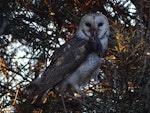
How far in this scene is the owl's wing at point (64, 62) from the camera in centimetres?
305

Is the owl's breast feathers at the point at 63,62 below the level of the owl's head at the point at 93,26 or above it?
below

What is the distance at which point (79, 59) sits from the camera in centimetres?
309

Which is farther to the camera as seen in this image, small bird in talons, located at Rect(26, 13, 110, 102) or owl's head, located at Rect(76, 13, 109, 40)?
owl's head, located at Rect(76, 13, 109, 40)

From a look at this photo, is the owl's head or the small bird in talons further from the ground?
the owl's head

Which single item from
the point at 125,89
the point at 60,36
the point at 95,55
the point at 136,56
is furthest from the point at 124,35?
the point at 60,36

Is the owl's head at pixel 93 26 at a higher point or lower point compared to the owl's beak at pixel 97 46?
higher

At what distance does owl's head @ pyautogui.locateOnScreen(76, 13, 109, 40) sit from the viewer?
314cm

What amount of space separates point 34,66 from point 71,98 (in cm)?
53

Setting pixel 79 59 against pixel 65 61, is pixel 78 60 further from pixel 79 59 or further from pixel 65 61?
pixel 65 61

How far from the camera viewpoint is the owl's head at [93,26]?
3137 millimetres

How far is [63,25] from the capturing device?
3379mm

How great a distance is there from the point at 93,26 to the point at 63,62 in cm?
31

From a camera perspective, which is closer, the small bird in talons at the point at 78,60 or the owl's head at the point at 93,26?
the small bird in talons at the point at 78,60

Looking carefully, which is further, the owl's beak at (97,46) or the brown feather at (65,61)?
the brown feather at (65,61)
